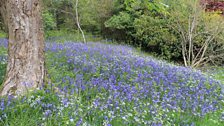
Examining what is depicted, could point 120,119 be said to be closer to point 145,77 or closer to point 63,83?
point 63,83

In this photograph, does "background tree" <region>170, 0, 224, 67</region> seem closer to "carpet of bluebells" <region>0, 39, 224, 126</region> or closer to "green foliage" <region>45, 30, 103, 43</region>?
"green foliage" <region>45, 30, 103, 43</region>

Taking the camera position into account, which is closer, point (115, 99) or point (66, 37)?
point (115, 99)

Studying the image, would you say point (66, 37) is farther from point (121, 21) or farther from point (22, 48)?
point (22, 48)

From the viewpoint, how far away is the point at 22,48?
3617mm

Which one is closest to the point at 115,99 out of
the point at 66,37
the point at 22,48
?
the point at 22,48

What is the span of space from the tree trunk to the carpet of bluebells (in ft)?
0.81

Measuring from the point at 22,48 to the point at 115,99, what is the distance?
1451mm

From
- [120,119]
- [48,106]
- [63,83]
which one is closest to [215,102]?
[120,119]

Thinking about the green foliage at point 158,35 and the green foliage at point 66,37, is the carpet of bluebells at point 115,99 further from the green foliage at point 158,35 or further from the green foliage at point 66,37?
the green foliage at point 66,37

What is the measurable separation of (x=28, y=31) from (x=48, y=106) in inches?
44.1

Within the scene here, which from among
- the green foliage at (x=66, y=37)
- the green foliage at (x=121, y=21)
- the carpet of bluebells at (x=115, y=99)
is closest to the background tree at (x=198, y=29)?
the green foliage at (x=121, y=21)

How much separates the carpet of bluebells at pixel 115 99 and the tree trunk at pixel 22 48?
25cm

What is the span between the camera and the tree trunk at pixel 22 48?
3.57 meters

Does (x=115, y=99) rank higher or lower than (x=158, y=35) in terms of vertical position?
lower
